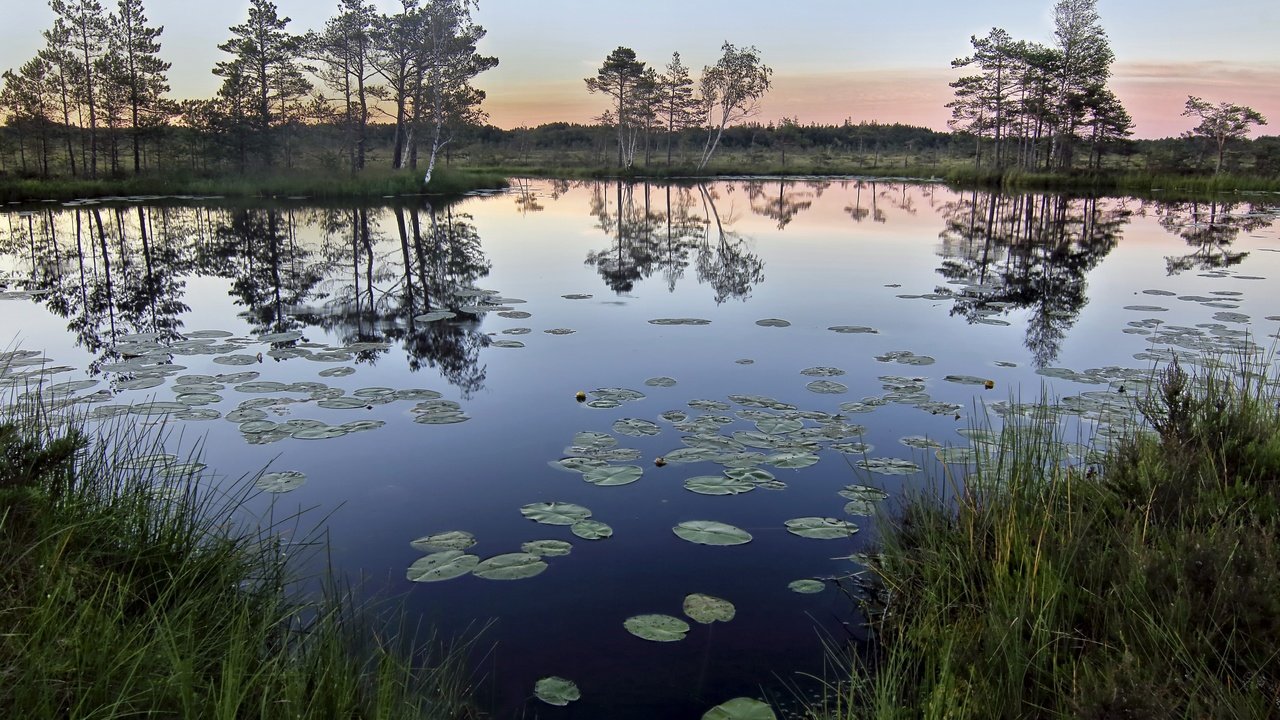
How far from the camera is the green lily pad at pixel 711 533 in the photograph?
363 centimetres

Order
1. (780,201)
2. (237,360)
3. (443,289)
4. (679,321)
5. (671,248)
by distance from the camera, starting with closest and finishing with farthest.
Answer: (237,360) → (679,321) → (443,289) → (671,248) → (780,201)

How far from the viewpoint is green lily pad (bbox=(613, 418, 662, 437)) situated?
5.02 m

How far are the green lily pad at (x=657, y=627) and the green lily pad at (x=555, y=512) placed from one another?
2.93 feet

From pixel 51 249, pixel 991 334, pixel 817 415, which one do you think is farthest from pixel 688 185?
pixel 817 415

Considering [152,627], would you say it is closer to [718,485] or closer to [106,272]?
[718,485]

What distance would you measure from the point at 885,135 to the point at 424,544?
8500 cm

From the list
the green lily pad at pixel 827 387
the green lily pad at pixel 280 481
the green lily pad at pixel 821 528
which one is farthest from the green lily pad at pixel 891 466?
the green lily pad at pixel 280 481

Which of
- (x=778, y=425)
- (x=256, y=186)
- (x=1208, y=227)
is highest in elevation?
(x=256, y=186)

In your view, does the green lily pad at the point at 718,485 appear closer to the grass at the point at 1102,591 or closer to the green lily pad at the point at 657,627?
the grass at the point at 1102,591

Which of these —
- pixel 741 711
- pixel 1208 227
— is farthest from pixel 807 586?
pixel 1208 227

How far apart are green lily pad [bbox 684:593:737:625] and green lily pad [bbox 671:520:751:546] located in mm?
474

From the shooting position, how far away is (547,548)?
11.7 feet

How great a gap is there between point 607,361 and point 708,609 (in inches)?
162

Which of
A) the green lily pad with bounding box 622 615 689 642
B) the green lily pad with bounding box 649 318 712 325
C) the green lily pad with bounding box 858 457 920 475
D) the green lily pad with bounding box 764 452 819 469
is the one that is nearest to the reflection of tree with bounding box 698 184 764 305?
the green lily pad with bounding box 649 318 712 325
